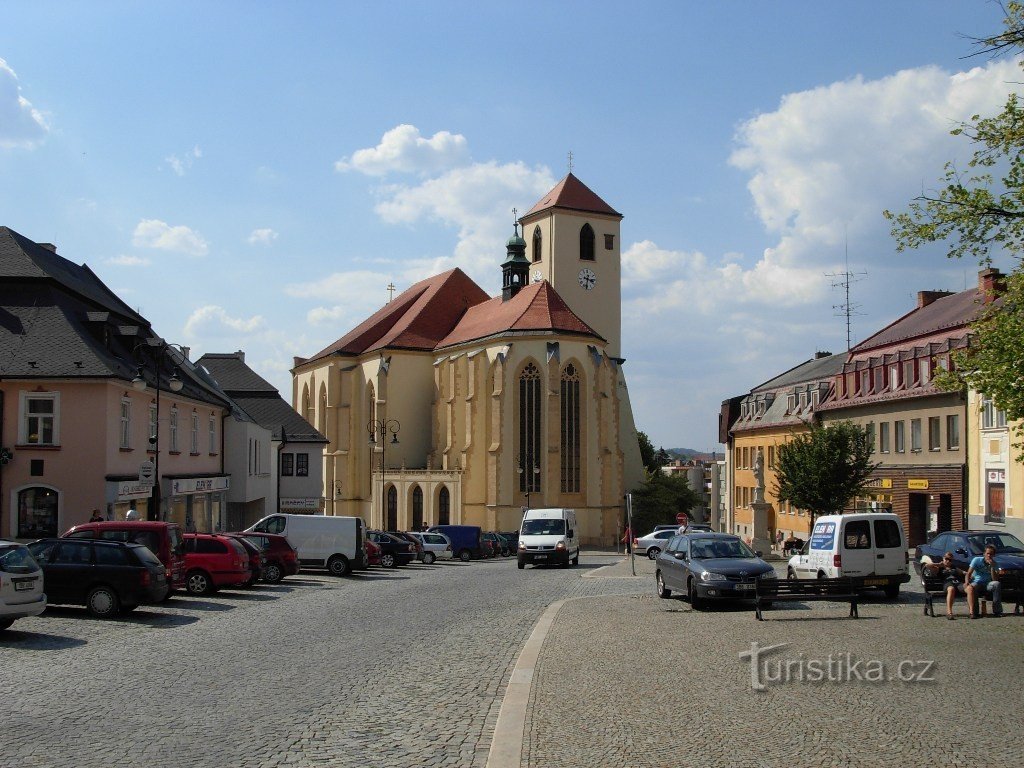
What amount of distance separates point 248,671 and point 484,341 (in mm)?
61012

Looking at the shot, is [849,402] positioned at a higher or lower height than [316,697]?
higher

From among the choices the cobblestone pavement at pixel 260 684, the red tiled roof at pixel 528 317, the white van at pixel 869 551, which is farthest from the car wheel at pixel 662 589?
the red tiled roof at pixel 528 317

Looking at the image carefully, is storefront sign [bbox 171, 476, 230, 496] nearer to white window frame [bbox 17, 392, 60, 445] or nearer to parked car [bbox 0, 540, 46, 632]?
white window frame [bbox 17, 392, 60, 445]

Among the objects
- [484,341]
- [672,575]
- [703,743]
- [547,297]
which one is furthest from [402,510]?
[703,743]

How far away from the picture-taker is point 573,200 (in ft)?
283

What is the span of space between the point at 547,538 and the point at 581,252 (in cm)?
4935

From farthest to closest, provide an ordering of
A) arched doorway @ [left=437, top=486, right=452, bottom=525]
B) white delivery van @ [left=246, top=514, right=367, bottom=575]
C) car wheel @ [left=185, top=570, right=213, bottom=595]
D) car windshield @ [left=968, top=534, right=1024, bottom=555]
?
arched doorway @ [left=437, top=486, right=452, bottom=525] < white delivery van @ [left=246, top=514, right=367, bottom=575] < car wheel @ [left=185, top=570, right=213, bottom=595] < car windshield @ [left=968, top=534, right=1024, bottom=555]

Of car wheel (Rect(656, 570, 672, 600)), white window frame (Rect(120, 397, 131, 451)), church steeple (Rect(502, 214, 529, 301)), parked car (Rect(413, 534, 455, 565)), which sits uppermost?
church steeple (Rect(502, 214, 529, 301))

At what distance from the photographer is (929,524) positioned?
4378 centimetres

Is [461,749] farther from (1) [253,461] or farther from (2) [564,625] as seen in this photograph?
(1) [253,461]

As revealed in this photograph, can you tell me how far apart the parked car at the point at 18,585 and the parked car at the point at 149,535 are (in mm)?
4692

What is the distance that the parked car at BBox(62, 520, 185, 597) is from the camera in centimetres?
2152

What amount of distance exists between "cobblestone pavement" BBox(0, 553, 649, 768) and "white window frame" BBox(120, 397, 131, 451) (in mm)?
10248

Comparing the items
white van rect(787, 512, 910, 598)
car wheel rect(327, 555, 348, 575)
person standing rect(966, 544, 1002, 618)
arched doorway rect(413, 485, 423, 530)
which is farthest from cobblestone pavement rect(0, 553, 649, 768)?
arched doorway rect(413, 485, 423, 530)
